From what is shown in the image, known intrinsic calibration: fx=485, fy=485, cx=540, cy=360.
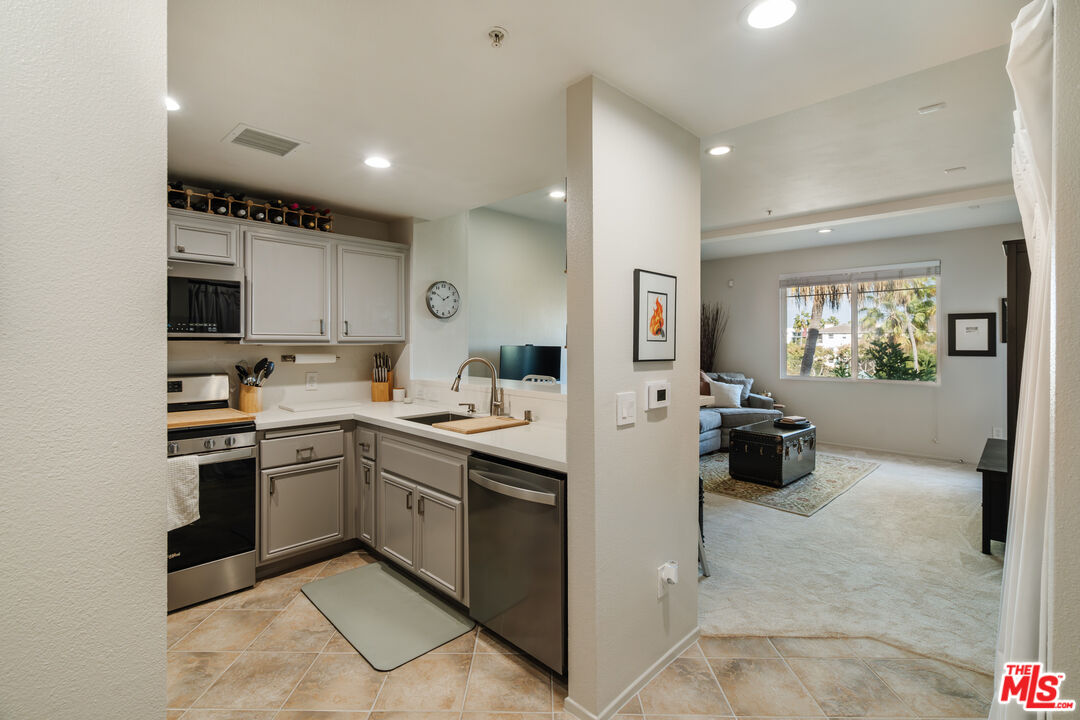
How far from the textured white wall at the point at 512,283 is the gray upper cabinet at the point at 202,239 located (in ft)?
6.90

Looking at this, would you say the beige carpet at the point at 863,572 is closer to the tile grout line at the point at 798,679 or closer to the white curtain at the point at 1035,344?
the tile grout line at the point at 798,679

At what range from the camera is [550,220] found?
17.0 feet

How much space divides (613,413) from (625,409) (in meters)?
0.06

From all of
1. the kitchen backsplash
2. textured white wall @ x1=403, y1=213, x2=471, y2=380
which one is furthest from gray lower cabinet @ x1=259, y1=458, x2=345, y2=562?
textured white wall @ x1=403, y1=213, x2=471, y2=380

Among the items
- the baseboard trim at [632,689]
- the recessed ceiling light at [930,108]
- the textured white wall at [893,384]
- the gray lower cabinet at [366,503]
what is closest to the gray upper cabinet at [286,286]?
the gray lower cabinet at [366,503]

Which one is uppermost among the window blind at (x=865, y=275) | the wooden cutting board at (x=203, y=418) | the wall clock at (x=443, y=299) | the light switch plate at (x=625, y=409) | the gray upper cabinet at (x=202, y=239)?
the window blind at (x=865, y=275)

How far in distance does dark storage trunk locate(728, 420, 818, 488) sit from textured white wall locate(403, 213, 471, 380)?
2.87 m

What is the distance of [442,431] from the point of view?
2521 mm

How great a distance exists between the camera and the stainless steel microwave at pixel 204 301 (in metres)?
2.80

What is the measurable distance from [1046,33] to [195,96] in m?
2.75

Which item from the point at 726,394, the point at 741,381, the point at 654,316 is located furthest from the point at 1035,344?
the point at 741,381

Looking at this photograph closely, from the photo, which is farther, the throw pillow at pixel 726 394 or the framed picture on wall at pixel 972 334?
the throw pillow at pixel 726 394

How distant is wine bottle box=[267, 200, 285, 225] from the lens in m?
3.25

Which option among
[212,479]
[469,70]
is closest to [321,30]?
[469,70]
